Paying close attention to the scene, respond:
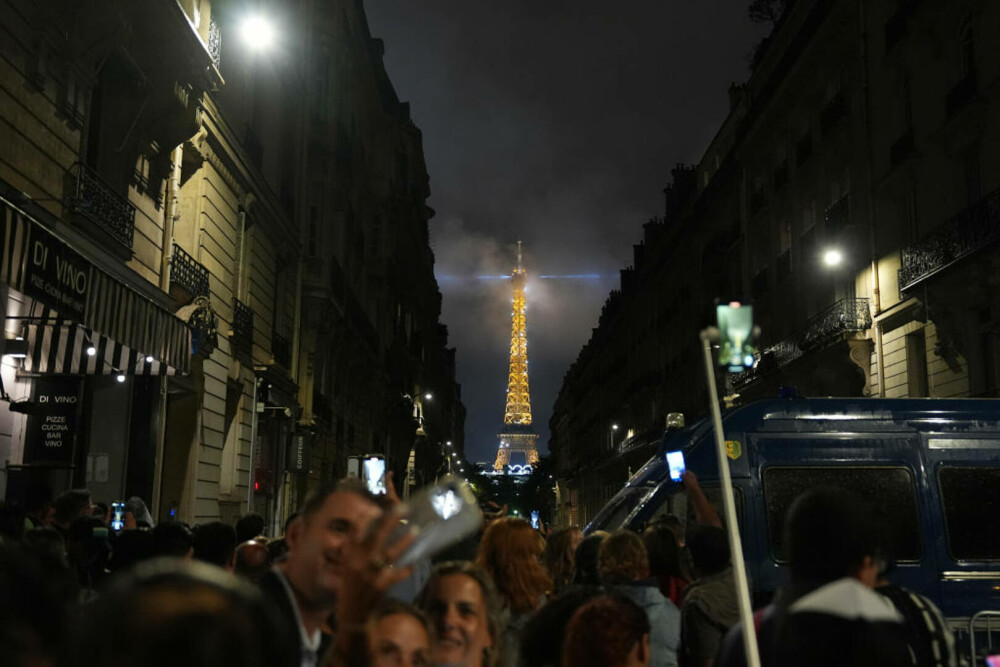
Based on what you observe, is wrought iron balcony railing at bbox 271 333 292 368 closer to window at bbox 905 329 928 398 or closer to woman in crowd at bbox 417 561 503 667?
window at bbox 905 329 928 398

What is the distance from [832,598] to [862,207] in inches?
1048

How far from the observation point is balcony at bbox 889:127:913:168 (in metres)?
24.7

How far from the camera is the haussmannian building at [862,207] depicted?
21.7m

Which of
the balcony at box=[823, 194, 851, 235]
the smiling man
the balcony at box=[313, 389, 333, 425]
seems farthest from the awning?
the balcony at box=[823, 194, 851, 235]

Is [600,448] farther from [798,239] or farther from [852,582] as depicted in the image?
[852,582]

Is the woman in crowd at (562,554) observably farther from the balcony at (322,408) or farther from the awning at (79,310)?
the balcony at (322,408)

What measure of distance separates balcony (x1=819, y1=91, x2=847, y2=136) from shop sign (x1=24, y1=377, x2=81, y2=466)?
23.3m

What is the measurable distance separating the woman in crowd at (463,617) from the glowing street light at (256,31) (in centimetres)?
1665

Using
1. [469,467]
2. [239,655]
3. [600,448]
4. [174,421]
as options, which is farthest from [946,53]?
[469,467]

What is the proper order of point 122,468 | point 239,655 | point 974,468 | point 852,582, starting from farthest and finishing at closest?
point 122,468
point 974,468
point 852,582
point 239,655

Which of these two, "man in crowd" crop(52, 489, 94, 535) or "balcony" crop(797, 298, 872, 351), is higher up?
"balcony" crop(797, 298, 872, 351)

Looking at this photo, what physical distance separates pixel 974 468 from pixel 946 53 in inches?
662

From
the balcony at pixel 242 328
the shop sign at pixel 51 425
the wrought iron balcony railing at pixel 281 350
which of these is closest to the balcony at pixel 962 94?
the balcony at pixel 242 328

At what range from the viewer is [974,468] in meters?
9.80
